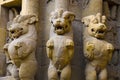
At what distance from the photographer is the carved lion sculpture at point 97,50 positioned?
383cm

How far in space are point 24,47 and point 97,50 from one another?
0.70 metres

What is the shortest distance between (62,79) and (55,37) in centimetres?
41

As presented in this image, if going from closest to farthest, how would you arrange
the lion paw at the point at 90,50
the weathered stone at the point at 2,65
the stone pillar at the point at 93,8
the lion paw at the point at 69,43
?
1. the lion paw at the point at 69,43
2. the lion paw at the point at 90,50
3. the stone pillar at the point at 93,8
4. the weathered stone at the point at 2,65

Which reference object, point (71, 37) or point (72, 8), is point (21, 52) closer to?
point (71, 37)

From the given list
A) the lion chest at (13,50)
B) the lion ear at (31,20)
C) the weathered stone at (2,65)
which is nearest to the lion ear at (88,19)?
the lion ear at (31,20)

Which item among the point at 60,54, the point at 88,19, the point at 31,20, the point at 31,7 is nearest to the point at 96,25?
the point at 88,19

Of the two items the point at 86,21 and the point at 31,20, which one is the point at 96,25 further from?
the point at 31,20

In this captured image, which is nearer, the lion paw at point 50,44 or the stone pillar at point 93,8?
the lion paw at point 50,44

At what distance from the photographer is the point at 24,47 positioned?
3.82m

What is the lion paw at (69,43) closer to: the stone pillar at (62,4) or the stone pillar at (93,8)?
the stone pillar at (62,4)

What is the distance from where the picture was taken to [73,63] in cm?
402

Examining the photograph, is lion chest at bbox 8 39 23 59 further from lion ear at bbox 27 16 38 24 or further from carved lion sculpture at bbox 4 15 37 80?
lion ear at bbox 27 16 38 24

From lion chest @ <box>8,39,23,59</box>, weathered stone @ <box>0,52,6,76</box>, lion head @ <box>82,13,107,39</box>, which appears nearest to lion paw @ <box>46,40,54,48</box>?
lion chest @ <box>8,39,23,59</box>

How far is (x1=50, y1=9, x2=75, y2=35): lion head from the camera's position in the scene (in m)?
3.78
